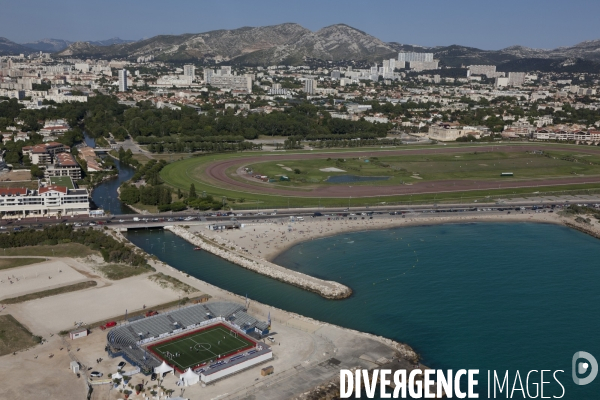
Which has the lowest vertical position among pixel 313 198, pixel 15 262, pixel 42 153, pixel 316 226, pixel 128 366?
pixel 128 366

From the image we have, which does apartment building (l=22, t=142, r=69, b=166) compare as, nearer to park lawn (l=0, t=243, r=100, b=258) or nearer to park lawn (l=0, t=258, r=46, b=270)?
park lawn (l=0, t=243, r=100, b=258)

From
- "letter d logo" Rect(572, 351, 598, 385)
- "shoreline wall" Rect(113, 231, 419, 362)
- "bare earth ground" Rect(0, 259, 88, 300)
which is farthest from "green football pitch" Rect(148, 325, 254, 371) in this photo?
"letter d logo" Rect(572, 351, 598, 385)

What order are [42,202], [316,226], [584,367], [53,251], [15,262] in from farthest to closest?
[42,202] < [316,226] < [53,251] < [15,262] < [584,367]

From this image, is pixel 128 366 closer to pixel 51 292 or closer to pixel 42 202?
pixel 51 292

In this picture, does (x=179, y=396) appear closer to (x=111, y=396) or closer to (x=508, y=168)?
(x=111, y=396)

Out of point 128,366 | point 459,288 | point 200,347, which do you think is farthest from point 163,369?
point 459,288

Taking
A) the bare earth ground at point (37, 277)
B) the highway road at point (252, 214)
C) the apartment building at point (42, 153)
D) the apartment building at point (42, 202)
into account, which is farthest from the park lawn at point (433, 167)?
the bare earth ground at point (37, 277)

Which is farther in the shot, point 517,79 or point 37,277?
point 517,79
